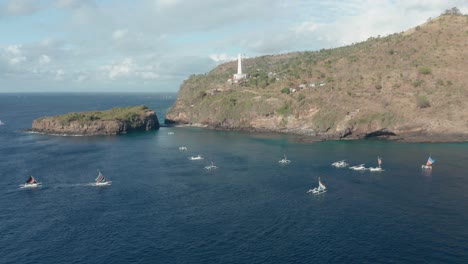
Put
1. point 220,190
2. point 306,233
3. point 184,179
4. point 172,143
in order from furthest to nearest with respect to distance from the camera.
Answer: point 172,143, point 184,179, point 220,190, point 306,233

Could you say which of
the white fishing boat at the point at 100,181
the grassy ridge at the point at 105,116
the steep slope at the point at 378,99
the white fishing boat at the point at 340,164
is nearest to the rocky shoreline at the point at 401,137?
the steep slope at the point at 378,99

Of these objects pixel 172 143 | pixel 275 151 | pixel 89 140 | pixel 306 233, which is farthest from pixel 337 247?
pixel 89 140

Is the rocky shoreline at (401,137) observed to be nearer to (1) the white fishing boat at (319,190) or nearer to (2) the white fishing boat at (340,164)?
(2) the white fishing boat at (340,164)

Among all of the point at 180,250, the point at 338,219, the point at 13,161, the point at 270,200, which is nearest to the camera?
the point at 180,250

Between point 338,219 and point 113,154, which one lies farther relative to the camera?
point 113,154

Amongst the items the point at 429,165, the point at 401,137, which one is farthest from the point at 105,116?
the point at 429,165

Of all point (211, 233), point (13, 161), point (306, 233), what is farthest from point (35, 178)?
point (306, 233)

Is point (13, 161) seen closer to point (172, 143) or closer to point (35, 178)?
point (35, 178)
